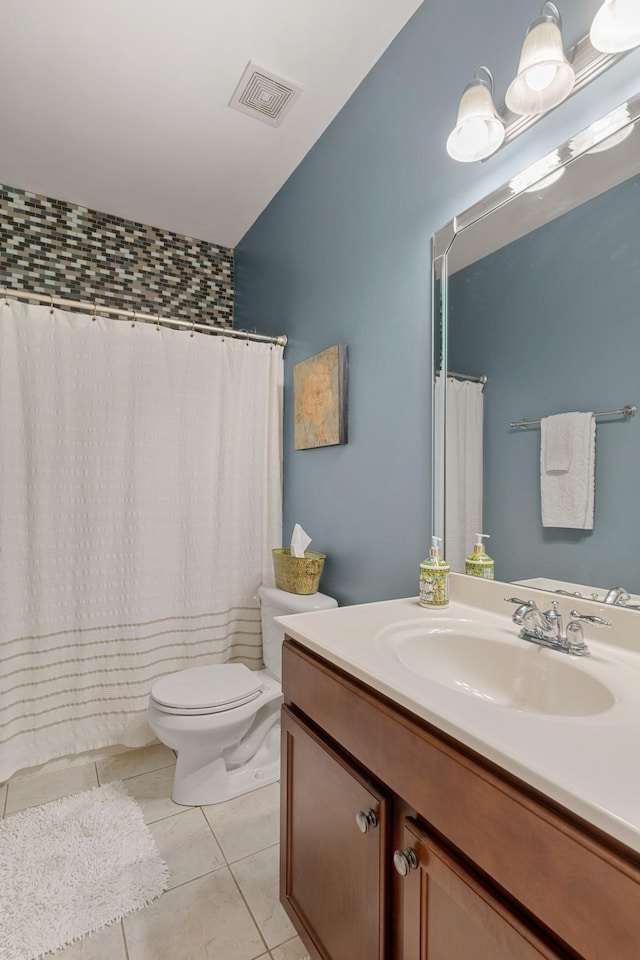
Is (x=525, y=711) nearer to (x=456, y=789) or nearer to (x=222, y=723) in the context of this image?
(x=456, y=789)

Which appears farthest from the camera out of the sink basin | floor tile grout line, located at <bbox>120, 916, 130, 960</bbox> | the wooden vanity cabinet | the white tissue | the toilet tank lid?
the white tissue

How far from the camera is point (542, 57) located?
3.03 ft

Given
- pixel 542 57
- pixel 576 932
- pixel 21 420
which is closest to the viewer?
pixel 576 932

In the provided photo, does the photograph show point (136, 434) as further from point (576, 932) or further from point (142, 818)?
point (576, 932)

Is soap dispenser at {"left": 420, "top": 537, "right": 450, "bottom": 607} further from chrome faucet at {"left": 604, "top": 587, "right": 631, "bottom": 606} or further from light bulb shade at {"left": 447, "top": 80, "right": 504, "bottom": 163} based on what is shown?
light bulb shade at {"left": 447, "top": 80, "right": 504, "bottom": 163}

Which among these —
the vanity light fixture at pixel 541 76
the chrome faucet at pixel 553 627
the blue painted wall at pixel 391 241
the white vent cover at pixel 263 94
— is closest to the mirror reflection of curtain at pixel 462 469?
the blue painted wall at pixel 391 241

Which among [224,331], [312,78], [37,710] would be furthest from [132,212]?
[37,710]

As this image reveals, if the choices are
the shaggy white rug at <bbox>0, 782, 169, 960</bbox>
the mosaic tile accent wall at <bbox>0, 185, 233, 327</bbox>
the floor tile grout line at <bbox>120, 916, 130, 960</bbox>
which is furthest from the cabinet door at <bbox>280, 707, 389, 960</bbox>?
the mosaic tile accent wall at <bbox>0, 185, 233, 327</bbox>

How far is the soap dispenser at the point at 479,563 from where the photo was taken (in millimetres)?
1196

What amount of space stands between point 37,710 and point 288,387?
1.75 meters

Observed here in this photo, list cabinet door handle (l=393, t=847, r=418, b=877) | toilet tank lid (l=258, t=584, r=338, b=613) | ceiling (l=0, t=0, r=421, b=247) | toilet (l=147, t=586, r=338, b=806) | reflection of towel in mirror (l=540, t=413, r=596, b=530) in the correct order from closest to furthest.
Answer: cabinet door handle (l=393, t=847, r=418, b=877)
reflection of towel in mirror (l=540, t=413, r=596, b=530)
ceiling (l=0, t=0, r=421, b=247)
toilet (l=147, t=586, r=338, b=806)
toilet tank lid (l=258, t=584, r=338, b=613)

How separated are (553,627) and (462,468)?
1.57 ft

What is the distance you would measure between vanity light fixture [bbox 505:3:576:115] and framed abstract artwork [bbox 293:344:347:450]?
35.8 inches

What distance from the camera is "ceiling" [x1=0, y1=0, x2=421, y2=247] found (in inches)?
58.1
